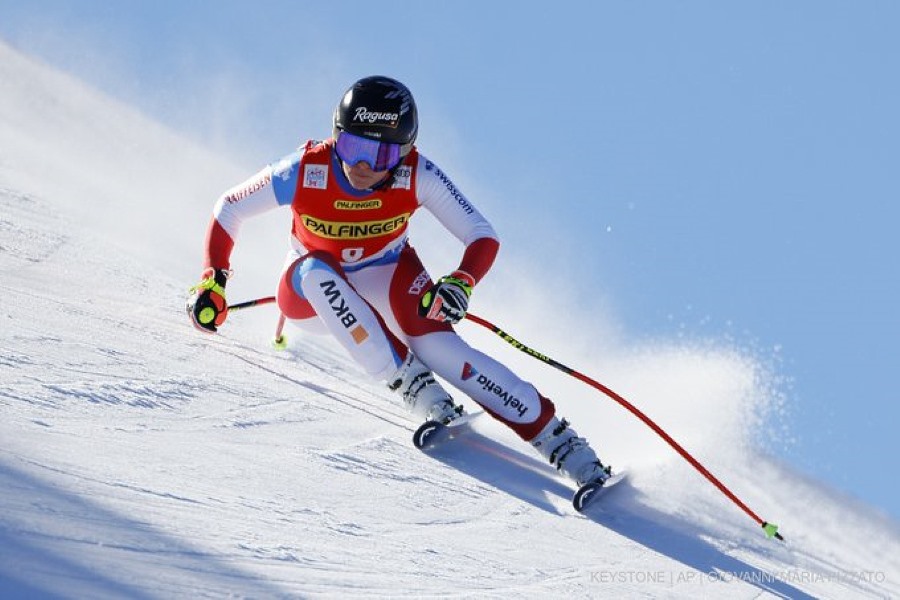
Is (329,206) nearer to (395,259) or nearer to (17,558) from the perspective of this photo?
(395,259)

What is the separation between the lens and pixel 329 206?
19.9ft

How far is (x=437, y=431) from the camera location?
543 centimetres

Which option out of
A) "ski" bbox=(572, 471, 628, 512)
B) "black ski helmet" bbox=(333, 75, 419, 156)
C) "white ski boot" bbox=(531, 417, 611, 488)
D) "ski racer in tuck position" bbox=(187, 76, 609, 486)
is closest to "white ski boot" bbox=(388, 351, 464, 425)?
"ski racer in tuck position" bbox=(187, 76, 609, 486)

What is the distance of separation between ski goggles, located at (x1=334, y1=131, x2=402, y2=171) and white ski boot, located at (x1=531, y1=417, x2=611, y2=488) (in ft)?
4.98

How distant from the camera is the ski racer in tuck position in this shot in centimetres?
559

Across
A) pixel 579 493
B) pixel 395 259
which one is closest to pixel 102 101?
pixel 395 259

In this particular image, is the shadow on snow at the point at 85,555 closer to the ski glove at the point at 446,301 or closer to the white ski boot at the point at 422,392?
the white ski boot at the point at 422,392

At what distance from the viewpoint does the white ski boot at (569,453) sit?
5.46 metres

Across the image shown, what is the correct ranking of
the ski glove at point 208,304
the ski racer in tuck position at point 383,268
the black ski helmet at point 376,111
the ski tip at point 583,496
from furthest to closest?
the ski glove at point 208,304 < the black ski helmet at point 376,111 < the ski racer in tuck position at point 383,268 < the ski tip at point 583,496

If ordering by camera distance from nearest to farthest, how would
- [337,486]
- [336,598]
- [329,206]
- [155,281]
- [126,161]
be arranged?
[336,598] → [337,486] → [329,206] → [155,281] → [126,161]

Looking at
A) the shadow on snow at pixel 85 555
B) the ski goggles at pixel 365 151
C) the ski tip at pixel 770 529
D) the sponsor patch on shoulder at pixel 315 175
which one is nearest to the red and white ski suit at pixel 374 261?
the sponsor patch on shoulder at pixel 315 175

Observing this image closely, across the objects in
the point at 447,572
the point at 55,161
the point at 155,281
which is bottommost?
the point at 447,572

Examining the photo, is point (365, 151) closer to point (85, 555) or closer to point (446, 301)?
point (446, 301)

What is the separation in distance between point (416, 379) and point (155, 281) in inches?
110
